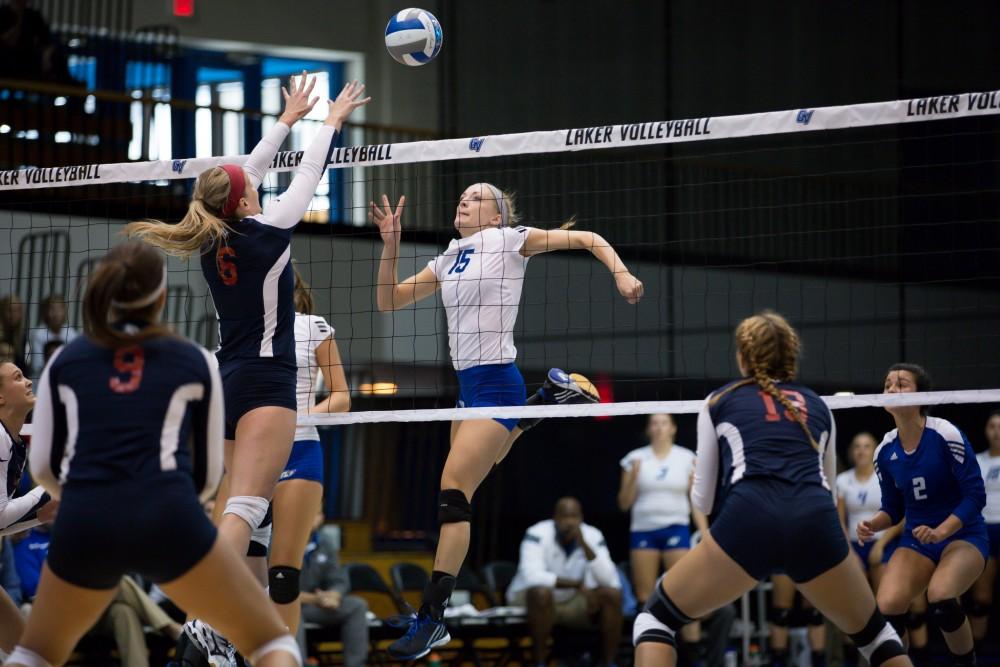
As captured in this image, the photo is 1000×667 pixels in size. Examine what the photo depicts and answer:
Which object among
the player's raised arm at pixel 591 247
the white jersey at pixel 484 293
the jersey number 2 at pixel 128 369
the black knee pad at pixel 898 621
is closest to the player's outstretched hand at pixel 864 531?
the black knee pad at pixel 898 621

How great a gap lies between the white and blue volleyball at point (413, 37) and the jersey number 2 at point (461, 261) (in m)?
1.04

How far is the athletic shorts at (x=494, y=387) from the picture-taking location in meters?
6.78

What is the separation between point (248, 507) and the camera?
220 inches

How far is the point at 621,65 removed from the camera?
683 inches

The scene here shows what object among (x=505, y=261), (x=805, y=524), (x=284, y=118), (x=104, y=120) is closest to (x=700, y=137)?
(x=505, y=261)

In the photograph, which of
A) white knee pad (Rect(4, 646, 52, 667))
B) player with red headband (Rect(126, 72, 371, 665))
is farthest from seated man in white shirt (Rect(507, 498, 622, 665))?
white knee pad (Rect(4, 646, 52, 667))

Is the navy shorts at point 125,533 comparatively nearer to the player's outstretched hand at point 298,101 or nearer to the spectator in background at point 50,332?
the player's outstretched hand at point 298,101

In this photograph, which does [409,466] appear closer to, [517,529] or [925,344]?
[517,529]

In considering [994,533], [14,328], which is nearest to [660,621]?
[994,533]

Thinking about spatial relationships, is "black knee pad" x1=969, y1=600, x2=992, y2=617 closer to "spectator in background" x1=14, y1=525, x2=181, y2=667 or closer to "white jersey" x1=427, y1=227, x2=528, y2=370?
"spectator in background" x1=14, y1=525, x2=181, y2=667

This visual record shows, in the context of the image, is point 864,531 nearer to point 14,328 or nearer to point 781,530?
point 781,530

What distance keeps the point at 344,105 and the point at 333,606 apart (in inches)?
225

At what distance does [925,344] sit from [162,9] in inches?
366

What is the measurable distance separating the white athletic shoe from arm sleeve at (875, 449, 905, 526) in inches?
143
